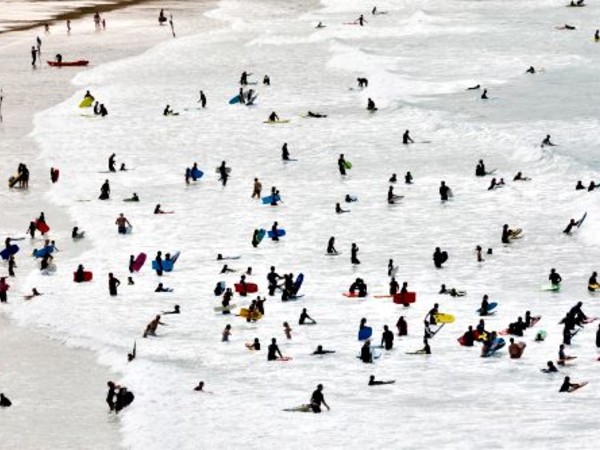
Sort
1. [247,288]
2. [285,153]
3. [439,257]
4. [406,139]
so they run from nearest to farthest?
[247,288] < [439,257] < [285,153] < [406,139]

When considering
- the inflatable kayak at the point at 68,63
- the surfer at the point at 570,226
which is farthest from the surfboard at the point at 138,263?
the inflatable kayak at the point at 68,63

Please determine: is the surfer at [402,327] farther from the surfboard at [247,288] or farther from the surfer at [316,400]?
the surfer at [316,400]

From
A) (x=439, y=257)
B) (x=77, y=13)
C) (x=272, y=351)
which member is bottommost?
(x=439, y=257)

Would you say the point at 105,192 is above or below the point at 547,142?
above

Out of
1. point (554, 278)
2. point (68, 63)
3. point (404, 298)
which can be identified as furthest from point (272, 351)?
point (68, 63)

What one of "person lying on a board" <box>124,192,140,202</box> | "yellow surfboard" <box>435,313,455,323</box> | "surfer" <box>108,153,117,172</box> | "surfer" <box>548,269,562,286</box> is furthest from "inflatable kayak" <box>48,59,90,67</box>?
"yellow surfboard" <box>435,313,455,323</box>

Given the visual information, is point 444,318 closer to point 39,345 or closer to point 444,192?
point 39,345

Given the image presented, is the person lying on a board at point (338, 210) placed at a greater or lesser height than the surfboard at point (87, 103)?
lesser
